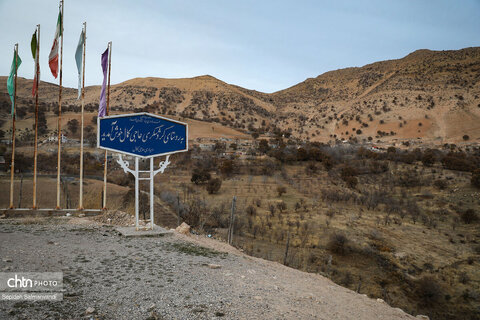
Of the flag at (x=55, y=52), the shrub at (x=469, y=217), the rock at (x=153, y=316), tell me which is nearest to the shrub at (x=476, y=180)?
the shrub at (x=469, y=217)

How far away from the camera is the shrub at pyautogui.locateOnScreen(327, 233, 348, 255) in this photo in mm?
13508

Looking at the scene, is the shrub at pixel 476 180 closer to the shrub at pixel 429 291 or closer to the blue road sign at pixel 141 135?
the shrub at pixel 429 291

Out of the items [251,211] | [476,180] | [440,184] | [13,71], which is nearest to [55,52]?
[13,71]

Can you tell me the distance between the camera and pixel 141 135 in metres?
9.29

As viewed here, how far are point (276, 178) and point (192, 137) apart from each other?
65.8ft

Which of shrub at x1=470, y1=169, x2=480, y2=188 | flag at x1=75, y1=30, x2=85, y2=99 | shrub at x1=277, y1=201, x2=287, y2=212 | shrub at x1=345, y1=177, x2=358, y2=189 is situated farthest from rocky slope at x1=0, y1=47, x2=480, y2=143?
flag at x1=75, y1=30, x2=85, y2=99

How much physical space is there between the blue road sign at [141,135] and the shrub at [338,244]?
7.76 m

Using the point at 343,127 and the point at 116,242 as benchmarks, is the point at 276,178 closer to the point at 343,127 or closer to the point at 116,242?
the point at 116,242

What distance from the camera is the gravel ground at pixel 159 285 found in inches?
154

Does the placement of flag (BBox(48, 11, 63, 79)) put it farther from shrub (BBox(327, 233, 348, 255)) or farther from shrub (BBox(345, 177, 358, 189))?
shrub (BBox(345, 177, 358, 189))

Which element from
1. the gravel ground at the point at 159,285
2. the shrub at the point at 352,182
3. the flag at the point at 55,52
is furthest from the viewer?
the shrub at the point at 352,182

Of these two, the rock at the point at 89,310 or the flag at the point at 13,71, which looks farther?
the flag at the point at 13,71

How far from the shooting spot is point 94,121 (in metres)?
45.6

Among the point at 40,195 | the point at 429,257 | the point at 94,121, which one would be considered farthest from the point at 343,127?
the point at 40,195
